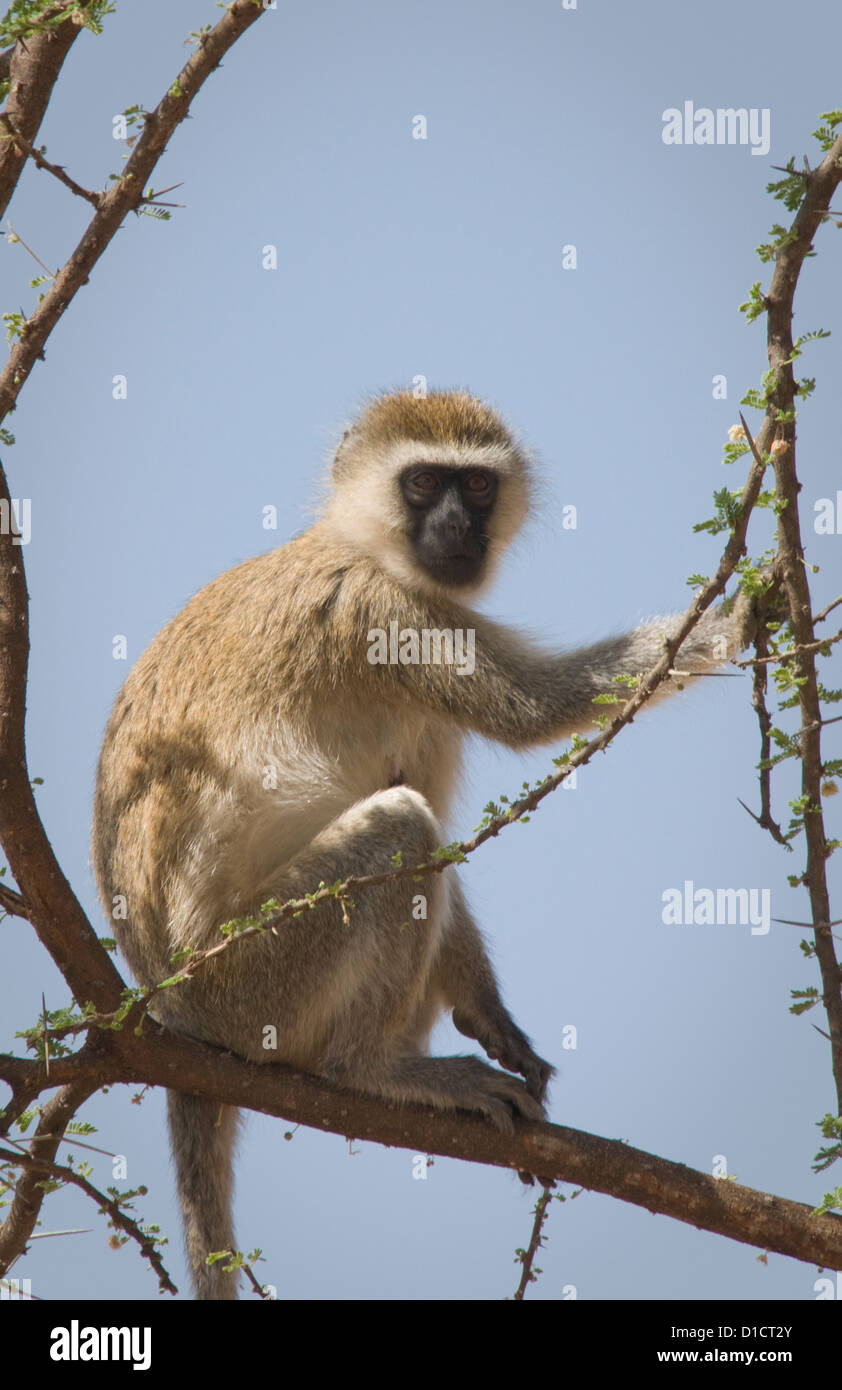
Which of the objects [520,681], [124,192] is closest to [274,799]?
[520,681]

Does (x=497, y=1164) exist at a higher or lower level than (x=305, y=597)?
lower


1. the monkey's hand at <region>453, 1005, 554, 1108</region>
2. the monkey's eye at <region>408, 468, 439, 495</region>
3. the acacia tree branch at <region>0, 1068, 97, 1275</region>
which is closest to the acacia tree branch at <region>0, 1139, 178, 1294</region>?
the acacia tree branch at <region>0, 1068, 97, 1275</region>

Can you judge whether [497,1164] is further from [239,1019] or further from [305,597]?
[305,597]

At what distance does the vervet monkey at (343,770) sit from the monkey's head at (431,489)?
13mm

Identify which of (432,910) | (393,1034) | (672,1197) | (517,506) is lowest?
(672,1197)

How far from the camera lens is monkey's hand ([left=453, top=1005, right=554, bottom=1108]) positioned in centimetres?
665

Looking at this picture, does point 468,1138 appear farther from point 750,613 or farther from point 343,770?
point 750,613

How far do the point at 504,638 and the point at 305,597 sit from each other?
946 millimetres

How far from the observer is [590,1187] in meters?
5.38

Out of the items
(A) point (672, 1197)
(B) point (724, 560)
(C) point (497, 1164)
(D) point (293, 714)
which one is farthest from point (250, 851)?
(B) point (724, 560)

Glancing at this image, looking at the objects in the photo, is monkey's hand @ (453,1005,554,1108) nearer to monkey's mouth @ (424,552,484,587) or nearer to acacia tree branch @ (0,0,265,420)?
monkey's mouth @ (424,552,484,587)

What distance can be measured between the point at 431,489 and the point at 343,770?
156cm

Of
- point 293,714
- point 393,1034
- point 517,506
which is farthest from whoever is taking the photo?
point 517,506

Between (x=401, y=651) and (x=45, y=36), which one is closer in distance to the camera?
(x=45, y=36)
